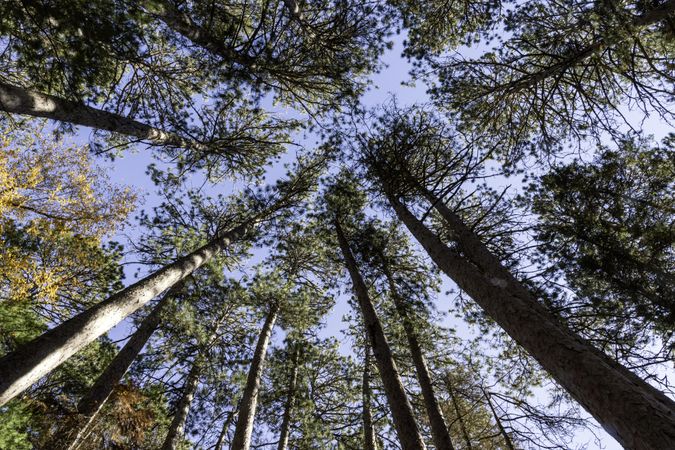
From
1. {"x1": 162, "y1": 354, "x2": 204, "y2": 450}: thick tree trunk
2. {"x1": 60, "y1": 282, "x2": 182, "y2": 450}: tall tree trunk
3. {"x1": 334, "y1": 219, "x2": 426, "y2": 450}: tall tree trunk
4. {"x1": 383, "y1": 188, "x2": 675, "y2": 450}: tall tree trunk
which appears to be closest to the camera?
{"x1": 383, "y1": 188, "x2": 675, "y2": 450}: tall tree trunk

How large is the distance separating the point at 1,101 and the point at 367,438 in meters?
10.7

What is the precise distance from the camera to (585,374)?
3.06 metres

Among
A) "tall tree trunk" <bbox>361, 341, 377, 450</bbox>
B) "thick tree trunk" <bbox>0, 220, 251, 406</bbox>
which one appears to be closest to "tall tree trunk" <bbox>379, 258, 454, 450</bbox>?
"tall tree trunk" <bbox>361, 341, 377, 450</bbox>

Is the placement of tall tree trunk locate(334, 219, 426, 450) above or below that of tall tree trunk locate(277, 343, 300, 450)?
below

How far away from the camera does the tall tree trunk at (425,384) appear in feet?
23.9

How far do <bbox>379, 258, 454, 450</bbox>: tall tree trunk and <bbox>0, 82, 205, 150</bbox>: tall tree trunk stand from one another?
7198 millimetres

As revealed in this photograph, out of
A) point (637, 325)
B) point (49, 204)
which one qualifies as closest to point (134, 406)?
point (49, 204)

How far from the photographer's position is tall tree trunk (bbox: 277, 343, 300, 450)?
9.91m

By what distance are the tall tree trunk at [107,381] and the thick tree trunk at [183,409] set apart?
1696 millimetres

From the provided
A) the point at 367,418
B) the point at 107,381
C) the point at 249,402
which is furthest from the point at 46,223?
the point at 367,418

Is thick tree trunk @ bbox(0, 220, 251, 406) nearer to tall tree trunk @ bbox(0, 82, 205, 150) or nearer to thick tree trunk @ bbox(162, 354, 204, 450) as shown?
tall tree trunk @ bbox(0, 82, 205, 150)

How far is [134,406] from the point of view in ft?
18.8

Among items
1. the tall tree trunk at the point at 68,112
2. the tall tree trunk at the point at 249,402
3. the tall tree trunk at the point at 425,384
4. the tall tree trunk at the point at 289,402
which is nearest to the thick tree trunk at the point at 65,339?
the tall tree trunk at the point at 68,112

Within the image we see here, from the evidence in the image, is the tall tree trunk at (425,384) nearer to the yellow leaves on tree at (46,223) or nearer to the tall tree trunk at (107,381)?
the tall tree trunk at (107,381)
